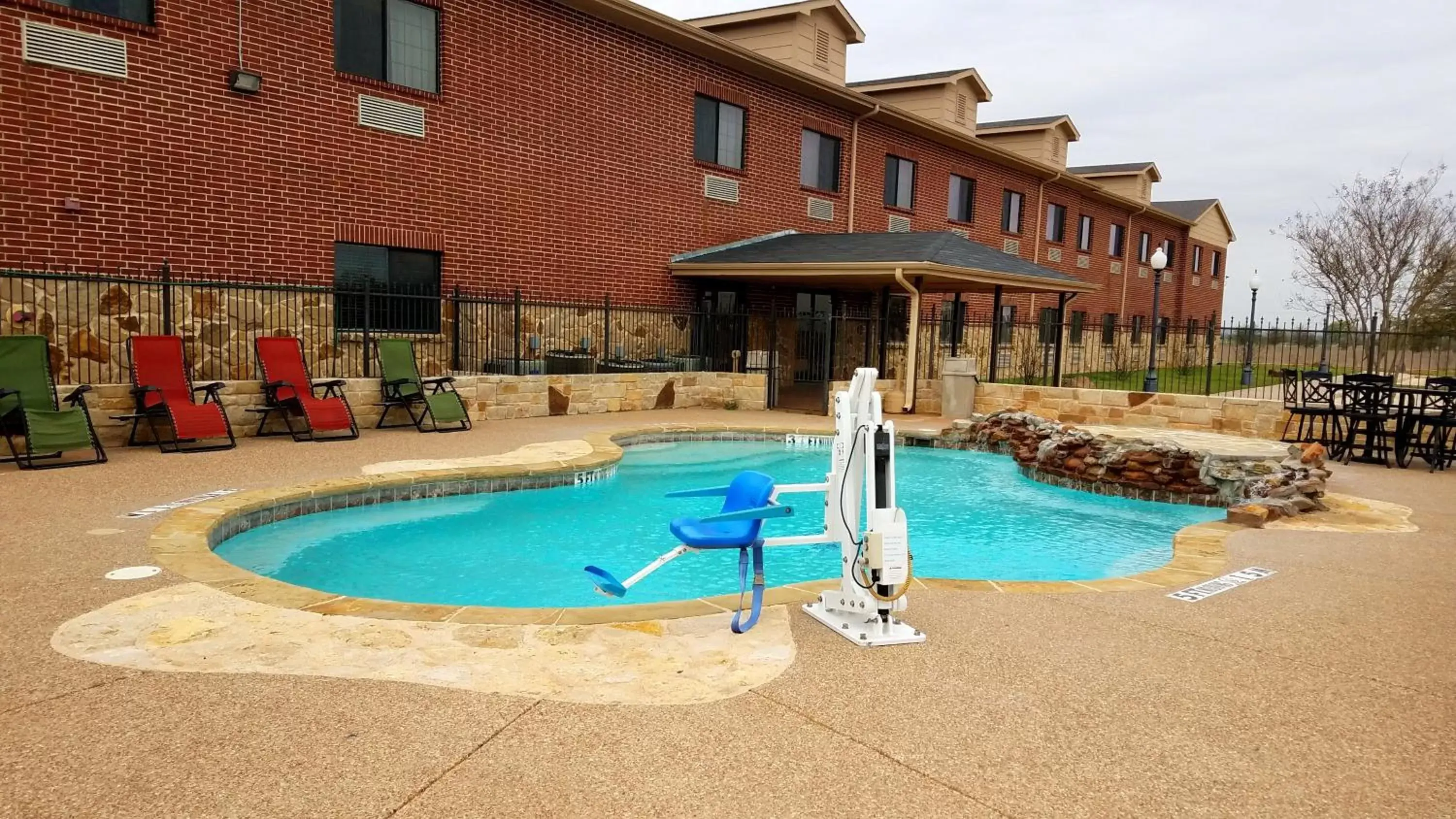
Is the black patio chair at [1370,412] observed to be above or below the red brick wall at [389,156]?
below

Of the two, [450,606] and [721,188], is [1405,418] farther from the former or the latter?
[721,188]

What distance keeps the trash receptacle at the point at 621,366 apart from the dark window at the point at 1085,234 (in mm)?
19209

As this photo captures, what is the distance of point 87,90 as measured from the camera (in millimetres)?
9266

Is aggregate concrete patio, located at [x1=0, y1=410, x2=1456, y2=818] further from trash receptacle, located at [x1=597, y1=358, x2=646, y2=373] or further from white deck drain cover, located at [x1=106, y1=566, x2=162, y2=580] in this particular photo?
trash receptacle, located at [x1=597, y1=358, x2=646, y2=373]

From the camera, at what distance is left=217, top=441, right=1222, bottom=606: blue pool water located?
5.93 metres

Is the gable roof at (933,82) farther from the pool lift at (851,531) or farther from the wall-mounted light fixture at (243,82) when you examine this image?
the pool lift at (851,531)

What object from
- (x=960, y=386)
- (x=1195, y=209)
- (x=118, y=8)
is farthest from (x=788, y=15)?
(x=1195, y=209)

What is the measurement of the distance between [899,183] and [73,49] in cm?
1642

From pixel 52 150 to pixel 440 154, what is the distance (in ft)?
14.6

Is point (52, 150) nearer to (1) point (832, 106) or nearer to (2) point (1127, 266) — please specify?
(1) point (832, 106)

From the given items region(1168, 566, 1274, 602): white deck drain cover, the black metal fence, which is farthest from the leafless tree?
region(1168, 566, 1274, 602): white deck drain cover

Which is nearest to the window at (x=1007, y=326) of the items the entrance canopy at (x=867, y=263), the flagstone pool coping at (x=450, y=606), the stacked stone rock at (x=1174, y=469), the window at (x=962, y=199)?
the window at (x=962, y=199)

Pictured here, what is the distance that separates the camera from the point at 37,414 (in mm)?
7469

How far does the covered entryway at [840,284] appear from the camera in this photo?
14062 mm
